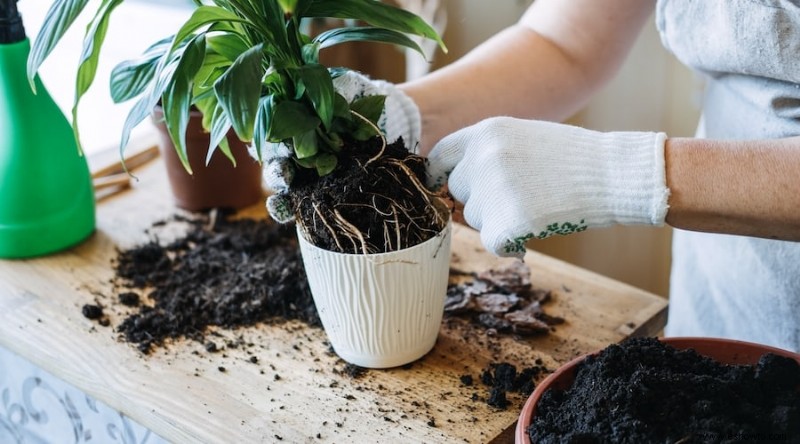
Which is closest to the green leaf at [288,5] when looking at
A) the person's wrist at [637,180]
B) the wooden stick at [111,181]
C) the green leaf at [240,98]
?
the green leaf at [240,98]

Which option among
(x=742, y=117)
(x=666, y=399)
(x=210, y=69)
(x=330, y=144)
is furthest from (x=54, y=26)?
(x=742, y=117)

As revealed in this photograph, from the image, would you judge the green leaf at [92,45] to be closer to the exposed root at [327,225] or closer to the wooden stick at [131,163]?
the exposed root at [327,225]

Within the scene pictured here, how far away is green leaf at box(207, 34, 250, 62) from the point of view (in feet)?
2.63

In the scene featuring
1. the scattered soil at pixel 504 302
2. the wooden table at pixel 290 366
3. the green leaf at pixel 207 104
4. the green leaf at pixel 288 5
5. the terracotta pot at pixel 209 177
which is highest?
the green leaf at pixel 288 5

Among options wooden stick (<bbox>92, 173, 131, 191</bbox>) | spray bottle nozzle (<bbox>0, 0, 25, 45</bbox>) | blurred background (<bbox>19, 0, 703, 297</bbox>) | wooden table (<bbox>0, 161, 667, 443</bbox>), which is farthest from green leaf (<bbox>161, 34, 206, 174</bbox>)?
blurred background (<bbox>19, 0, 703, 297</bbox>)

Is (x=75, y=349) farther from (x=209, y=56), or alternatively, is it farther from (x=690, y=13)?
(x=690, y=13)

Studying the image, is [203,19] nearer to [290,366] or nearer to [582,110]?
[290,366]

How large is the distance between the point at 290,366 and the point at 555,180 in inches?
14.4

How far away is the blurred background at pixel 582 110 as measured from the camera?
1.70 m

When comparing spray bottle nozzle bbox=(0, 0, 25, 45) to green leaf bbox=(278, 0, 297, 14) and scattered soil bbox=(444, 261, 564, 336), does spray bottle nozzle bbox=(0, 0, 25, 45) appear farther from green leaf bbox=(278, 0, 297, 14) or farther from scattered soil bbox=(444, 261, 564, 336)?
scattered soil bbox=(444, 261, 564, 336)

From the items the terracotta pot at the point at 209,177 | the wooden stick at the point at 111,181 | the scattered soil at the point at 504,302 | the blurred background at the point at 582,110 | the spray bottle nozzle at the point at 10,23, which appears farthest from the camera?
the blurred background at the point at 582,110

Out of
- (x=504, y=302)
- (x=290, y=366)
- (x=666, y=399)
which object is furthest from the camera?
(x=504, y=302)

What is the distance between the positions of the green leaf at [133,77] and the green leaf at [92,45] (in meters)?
0.05

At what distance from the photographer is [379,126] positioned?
3.08 ft
